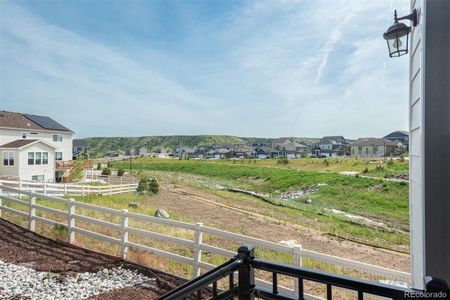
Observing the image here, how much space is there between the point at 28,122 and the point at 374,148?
2698 inches

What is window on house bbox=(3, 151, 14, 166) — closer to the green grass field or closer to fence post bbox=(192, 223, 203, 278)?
the green grass field

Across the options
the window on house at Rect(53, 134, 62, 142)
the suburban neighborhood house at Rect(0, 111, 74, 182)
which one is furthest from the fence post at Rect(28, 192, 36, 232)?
the window on house at Rect(53, 134, 62, 142)

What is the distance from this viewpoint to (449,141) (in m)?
1.89

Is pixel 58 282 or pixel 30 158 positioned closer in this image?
pixel 58 282

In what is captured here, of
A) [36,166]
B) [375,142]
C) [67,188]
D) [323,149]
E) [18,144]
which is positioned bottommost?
[67,188]

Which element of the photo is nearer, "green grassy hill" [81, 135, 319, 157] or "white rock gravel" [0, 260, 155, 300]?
"white rock gravel" [0, 260, 155, 300]

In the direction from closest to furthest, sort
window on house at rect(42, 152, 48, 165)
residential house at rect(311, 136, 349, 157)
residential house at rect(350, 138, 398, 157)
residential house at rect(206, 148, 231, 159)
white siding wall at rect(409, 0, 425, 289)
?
1. white siding wall at rect(409, 0, 425, 289)
2. window on house at rect(42, 152, 48, 165)
3. residential house at rect(350, 138, 398, 157)
4. residential house at rect(311, 136, 349, 157)
5. residential house at rect(206, 148, 231, 159)

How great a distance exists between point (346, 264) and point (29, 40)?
1303cm

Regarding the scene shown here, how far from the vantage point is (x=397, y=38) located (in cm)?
305

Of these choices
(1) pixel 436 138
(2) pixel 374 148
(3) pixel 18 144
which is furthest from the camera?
(2) pixel 374 148

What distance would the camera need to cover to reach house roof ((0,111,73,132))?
89.0 ft

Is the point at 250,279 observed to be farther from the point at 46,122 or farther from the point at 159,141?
→ the point at 159,141

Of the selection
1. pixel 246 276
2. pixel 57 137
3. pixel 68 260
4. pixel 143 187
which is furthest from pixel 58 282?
pixel 57 137

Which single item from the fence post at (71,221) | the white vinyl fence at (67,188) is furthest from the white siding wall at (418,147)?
the white vinyl fence at (67,188)
